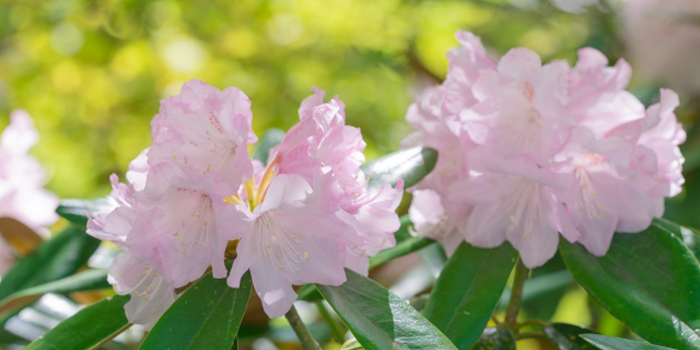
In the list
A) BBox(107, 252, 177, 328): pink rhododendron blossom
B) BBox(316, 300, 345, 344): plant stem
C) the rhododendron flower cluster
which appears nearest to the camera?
BBox(107, 252, 177, 328): pink rhododendron blossom

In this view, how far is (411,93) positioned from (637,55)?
718 mm

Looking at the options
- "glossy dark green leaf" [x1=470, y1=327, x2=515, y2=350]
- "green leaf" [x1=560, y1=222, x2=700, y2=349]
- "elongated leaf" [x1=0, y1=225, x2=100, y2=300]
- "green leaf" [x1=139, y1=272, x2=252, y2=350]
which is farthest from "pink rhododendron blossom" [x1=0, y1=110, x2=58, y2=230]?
"green leaf" [x1=560, y1=222, x2=700, y2=349]

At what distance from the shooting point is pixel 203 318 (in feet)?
2.01

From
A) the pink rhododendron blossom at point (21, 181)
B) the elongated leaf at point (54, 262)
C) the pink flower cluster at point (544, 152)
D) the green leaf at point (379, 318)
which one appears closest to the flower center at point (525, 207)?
the pink flower cluster at point (544, 152)

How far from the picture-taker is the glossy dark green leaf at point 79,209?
0.84m

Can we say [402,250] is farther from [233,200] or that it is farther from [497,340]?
[233,200]

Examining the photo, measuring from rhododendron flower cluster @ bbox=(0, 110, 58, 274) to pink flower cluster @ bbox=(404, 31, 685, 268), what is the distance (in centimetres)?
81

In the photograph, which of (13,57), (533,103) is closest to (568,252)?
(533,103)

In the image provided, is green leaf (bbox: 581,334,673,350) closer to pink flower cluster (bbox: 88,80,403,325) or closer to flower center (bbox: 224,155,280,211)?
pink flower cluster (bbox: 88,80,403,325)

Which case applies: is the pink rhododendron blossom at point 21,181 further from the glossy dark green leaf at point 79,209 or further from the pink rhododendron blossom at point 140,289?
the pink rhododendron blossom at point 140,289

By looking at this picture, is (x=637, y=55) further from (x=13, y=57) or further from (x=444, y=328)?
(x=13, y=57)

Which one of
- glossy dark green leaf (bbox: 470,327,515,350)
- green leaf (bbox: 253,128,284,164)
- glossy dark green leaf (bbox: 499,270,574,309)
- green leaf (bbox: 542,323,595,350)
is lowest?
glossy dark green leaf (bbox: 499,270,574,309)

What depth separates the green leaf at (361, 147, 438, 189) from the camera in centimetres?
79

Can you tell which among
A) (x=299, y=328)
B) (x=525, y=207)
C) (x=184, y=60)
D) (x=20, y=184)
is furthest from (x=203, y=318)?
(x=184, y=60)
